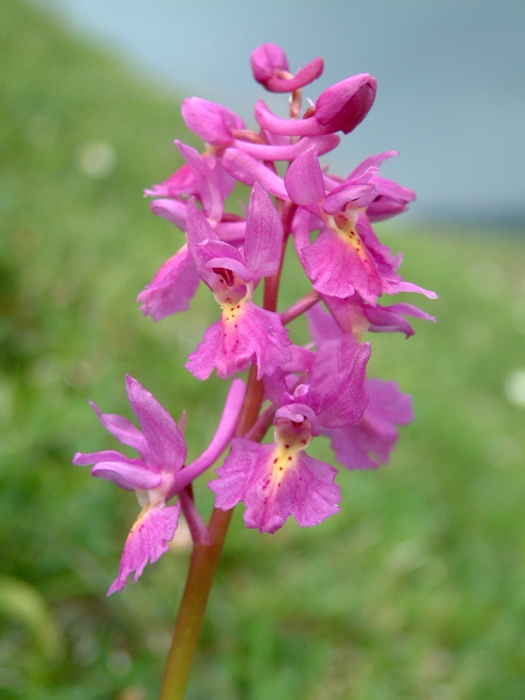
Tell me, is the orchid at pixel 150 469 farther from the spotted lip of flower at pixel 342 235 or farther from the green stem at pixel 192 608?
the spotted lip of flower at pixel 342 235

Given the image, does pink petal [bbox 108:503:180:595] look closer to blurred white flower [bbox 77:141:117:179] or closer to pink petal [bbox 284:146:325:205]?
pink petal [bbox 284:146:325:205]

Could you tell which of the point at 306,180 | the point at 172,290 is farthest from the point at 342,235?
the point at 172,290

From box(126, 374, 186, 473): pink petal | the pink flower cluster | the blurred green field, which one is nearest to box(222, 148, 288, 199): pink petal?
the pink flower cluster

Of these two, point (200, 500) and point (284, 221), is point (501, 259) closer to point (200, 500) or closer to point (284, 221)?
point (200, 500)

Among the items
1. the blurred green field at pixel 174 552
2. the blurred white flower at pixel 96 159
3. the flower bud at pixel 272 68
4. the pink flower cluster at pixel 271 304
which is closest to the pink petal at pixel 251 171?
the pink flower cluster at pixel 271 304

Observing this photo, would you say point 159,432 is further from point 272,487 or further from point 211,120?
point 211,120

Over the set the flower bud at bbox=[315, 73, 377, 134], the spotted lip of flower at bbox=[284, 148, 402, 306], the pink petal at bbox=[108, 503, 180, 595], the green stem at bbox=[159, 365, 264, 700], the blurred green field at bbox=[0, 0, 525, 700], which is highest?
the flower bud at bbox=[315, 73, 377, 134]
